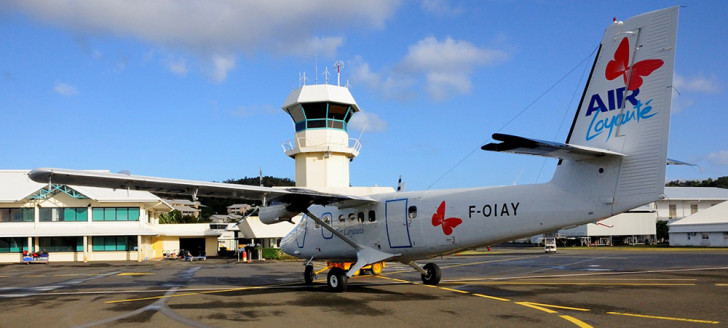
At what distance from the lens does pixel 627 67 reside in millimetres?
12352

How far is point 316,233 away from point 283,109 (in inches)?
961

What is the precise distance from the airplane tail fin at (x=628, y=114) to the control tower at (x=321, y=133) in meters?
28.4

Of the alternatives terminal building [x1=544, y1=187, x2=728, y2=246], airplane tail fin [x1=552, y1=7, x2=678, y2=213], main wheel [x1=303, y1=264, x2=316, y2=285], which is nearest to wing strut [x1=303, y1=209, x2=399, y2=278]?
main wheel [x1=303, y1=264, x2=316, y2=285]

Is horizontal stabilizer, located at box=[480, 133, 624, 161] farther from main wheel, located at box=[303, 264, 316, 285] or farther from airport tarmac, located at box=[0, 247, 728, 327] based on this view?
main wheel, located at box=[303, 264, 316, 285]

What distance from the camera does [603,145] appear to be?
12703mm

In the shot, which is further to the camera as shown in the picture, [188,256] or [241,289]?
[188,256]

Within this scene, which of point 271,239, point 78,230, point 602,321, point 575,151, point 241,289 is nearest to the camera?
point 602,321

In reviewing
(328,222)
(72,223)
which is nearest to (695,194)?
(328,222)

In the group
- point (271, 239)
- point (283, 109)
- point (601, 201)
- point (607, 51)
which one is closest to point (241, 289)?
point (601, 201)

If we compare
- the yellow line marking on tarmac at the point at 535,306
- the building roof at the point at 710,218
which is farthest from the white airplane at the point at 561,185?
the building roof at the point at 710,218

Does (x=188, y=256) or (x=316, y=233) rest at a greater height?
(x=316, y=233)

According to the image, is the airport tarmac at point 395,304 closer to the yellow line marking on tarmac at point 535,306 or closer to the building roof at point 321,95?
the yellow line marking on tarmac at point 535,306

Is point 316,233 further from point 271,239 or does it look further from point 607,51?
point 271,239

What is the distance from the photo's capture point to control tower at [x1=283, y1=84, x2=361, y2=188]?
40531mm
